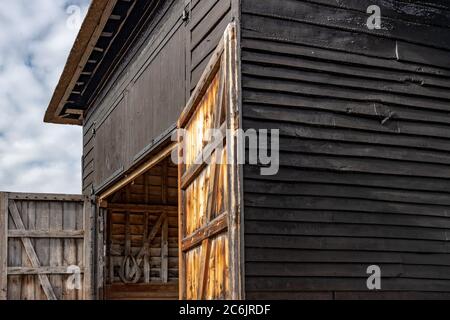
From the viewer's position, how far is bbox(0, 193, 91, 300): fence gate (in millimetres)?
12086

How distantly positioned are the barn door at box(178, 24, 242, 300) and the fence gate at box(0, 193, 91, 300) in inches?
230

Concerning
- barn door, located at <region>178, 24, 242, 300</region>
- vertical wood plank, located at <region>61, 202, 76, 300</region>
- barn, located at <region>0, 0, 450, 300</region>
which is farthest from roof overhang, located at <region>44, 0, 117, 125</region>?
barn door, located at <region>178, 24, 242, 300</region>

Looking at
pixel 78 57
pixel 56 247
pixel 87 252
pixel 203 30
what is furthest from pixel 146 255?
pixel 203 30

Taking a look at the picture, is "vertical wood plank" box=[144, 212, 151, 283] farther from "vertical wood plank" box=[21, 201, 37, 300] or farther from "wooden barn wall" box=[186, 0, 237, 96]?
"wooden barn wall" box=[186, 0, 237, 96]

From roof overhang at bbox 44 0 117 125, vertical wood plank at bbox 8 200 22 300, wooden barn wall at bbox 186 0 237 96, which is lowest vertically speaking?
vertical wood plank at bbox 8 200 22 300

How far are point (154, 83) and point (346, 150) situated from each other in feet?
12.3

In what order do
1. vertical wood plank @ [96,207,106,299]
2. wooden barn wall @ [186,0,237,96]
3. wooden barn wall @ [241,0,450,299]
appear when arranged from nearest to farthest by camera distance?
1. wooden barn wall @ [241,0,450,299]
2. wooden barn wall @ [186,0,237,96]
3. vertical wood plank @ [96,207,106,299]

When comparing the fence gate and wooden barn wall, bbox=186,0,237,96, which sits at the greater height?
wooden barn wall, bbox=186,0,237,96

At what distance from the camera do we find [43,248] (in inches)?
483

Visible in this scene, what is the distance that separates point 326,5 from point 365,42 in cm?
52

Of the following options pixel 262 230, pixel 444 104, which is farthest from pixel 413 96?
pixel 262 230

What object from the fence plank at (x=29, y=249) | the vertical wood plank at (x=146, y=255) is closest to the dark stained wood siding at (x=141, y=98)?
the vertical wood plank at (x=146, y=255)

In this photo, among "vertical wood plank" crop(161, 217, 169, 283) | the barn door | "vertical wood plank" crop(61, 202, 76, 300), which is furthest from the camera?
"vertical wood plank" crop(161, 217, 169, 283)

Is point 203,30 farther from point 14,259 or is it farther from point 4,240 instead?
point 14,259
